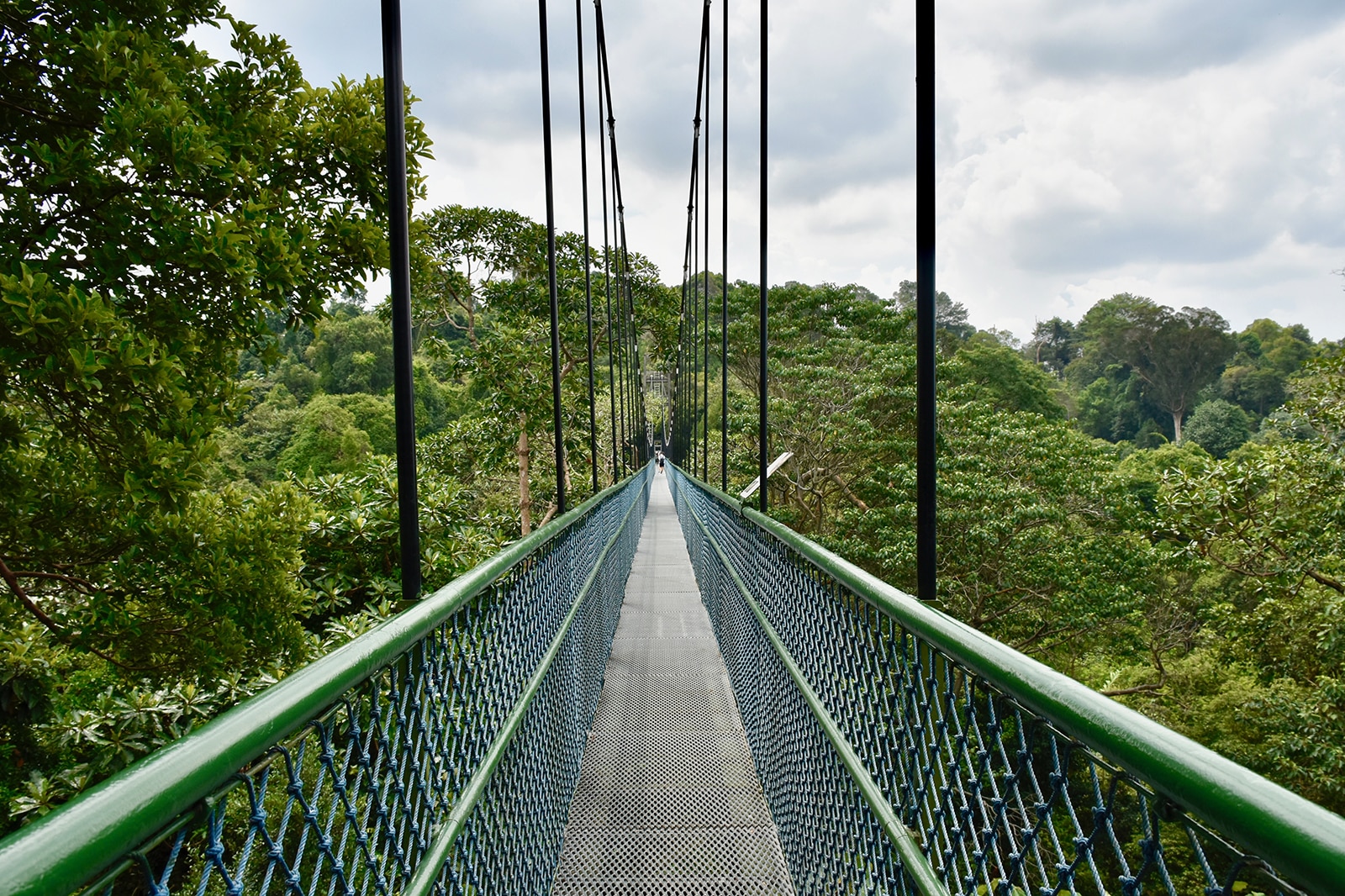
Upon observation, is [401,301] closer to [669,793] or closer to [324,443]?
[669,793]

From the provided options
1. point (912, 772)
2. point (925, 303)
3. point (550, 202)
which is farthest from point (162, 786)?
point (550, 202)

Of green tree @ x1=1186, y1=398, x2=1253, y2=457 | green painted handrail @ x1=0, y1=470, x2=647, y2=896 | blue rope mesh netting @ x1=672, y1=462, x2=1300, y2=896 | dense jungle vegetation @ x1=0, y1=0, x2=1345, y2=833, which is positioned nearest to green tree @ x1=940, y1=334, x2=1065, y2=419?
green tree @ x1=1186, y1=398, x2=1253, y2=457

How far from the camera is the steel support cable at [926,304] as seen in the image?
1428 mm

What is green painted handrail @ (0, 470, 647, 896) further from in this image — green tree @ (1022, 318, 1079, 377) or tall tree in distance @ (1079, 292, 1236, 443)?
green tree @ (1022, 318, 1079, 377)

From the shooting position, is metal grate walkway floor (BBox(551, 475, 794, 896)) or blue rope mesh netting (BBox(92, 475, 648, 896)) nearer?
blue rope mesh netting (BBox(92, 475, 648, 896))

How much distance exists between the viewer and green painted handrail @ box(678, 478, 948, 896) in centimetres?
98

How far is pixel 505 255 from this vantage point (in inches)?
384

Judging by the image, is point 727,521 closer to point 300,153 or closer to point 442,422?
point 300,153

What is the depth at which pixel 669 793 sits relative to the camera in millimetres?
2260

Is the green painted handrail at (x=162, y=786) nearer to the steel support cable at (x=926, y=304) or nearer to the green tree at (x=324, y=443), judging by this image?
the steel support cable at (x=926, y=304)

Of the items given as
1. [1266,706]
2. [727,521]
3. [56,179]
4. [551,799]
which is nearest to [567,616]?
[551,799]

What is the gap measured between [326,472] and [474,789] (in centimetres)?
663

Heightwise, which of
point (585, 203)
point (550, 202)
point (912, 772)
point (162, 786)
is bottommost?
point (912, 772)

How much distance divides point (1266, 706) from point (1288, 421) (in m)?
2.85
